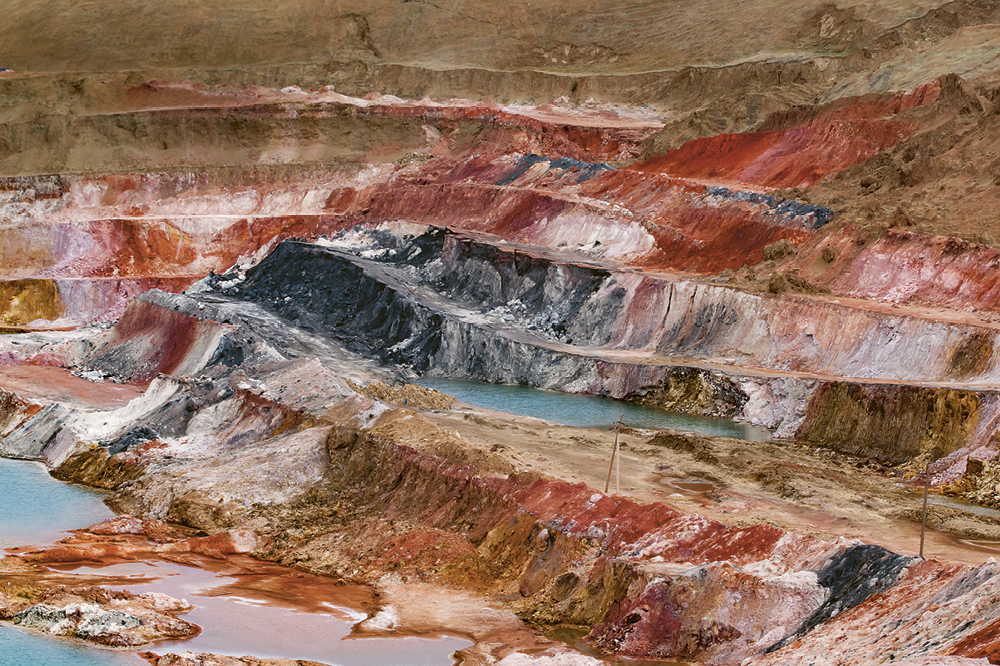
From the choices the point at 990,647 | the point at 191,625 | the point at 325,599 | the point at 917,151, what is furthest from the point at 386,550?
the point at 917,151

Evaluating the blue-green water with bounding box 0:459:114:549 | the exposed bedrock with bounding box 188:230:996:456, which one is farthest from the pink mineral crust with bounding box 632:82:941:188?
the blue-green water with bounding box 0:459:114:549

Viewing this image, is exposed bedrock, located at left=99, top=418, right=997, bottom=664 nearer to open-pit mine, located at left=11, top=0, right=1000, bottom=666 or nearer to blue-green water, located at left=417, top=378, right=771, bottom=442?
open-pit mine, located at left=11, top=0, right=1000, bottom=666

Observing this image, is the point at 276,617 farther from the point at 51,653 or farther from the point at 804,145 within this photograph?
the point at 804,145

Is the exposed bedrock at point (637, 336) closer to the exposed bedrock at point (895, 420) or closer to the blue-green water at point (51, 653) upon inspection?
the exposed bedrock at point (895, 420)

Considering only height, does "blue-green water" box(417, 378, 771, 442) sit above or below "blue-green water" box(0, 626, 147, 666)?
above

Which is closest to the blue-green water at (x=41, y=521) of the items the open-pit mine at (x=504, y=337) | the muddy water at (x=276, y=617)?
the open-pit mine at (x=504, y=337)

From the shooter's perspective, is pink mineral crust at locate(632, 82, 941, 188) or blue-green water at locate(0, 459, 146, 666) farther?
pink mineral crust at locate(632, 82, 941, 188)

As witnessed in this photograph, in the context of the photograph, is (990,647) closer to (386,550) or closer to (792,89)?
(386,550)
